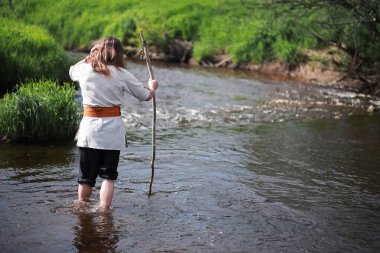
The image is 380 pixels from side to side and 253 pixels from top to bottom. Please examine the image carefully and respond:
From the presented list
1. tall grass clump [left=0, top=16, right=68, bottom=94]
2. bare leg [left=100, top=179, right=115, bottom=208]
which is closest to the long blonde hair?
bare leg [left=100, top=179, right=115, bottom=208]

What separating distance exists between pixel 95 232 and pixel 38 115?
14.0 feet

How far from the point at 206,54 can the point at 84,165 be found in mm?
17748

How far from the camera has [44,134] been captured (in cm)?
970

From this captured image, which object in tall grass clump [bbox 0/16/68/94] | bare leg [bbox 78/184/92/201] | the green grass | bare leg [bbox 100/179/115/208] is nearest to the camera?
bare leg [bbox 100/179/115/208]

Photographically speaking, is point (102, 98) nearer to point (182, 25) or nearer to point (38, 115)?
point (38, 115)

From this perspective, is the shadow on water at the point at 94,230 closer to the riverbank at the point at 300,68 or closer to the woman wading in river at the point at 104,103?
the woman wading in river at the point at 104,103

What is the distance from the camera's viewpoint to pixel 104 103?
20.3ft

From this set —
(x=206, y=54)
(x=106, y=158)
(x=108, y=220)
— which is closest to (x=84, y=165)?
(x=106, y=158)

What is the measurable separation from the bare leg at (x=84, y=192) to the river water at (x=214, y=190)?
0.09m

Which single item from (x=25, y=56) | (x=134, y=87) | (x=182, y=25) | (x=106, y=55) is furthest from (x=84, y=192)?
(x=182, y=25)

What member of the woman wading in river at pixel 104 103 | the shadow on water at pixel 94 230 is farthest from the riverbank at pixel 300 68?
the shadow on water at pixel 94 230

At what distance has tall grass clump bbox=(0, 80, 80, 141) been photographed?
371 inches

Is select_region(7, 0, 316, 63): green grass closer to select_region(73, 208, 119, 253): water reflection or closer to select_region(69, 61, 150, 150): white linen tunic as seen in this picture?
select_region(69, 61, 150, 150): white linen tunic

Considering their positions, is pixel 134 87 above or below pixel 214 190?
above
